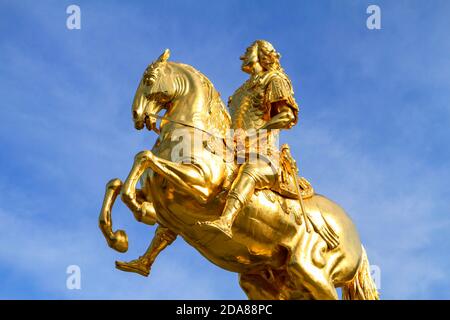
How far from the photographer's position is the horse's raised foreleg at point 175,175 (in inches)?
238

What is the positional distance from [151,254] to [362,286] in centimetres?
231

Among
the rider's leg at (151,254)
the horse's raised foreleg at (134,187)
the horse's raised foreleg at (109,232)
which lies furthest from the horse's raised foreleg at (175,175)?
the rider's leg at (151,254)

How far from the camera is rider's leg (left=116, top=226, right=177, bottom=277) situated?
6.93m

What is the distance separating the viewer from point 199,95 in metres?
6.73

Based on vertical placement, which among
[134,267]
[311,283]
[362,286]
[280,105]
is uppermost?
[280,105]

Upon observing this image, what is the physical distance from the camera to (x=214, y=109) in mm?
6828

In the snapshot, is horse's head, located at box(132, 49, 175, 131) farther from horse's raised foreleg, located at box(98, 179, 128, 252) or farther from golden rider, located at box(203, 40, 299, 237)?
golden rider, located at box(203, 40, 299, 237)

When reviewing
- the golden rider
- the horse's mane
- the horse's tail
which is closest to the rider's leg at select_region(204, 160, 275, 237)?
the golden rider

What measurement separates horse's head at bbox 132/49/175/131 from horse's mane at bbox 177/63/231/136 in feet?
1.10

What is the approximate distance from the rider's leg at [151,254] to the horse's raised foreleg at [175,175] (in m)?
0.83

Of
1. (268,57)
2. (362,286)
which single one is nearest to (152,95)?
(268,57)

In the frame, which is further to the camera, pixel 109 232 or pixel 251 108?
pixel 251 108

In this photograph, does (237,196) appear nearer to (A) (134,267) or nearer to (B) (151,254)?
(B) (151,254)

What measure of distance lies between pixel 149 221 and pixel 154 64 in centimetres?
160
